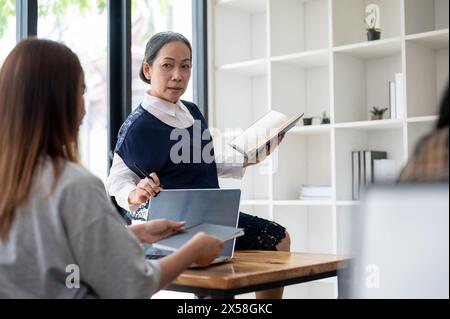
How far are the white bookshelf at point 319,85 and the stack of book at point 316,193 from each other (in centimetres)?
9

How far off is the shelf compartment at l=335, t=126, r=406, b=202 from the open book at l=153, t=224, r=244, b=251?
5.97 ft

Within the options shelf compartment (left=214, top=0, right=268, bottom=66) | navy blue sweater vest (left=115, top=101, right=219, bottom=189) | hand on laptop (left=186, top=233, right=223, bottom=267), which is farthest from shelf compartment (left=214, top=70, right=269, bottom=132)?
hand on laptop (left=186, top=233, right=223, bottom=267)

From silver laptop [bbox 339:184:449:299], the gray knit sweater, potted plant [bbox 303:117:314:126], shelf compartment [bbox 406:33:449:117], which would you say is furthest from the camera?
potted plant [bbox 303:117:314:126]

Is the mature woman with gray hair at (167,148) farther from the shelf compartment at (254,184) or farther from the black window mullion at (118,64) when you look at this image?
the shelf compartment at (254,184)

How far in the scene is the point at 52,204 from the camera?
1160 mm

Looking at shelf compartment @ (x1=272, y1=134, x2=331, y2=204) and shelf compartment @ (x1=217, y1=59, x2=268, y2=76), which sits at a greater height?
shelf compartment @ (x1=217, y1=59, x2=268, y2=76)

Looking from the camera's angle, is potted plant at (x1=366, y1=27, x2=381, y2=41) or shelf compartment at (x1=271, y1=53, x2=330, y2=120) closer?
potted plant at (x1=366, y1=27, x2=381, y2=41)

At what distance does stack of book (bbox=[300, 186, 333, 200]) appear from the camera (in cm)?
347

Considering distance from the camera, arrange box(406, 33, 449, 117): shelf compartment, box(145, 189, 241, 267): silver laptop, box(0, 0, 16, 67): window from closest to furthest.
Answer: box(145, 189, 241, 267): silver laptop → box(0, 0, 16, 67): window → box(406, 33, 449, 117): shelf compartment

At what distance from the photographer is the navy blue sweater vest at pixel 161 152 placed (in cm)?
238

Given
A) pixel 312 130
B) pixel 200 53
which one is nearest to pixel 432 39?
pixel 312 130
